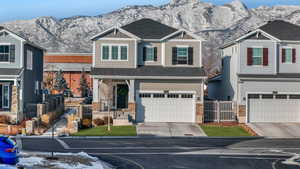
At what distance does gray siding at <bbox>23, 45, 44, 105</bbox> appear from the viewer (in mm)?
44719

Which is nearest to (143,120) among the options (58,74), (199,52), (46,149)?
(199,52)

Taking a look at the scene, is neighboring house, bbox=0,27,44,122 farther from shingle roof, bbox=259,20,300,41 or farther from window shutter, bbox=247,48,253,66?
shingle roof, bbox=259,20,300,41

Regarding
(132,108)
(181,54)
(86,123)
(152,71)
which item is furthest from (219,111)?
(86,123)

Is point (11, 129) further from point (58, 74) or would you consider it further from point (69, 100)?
point (58, 74)

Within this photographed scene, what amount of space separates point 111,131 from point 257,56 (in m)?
14.5

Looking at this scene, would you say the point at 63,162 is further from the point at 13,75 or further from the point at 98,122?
the point at 13,75

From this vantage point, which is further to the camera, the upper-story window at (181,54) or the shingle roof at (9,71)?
the upper-story window at (181,54)

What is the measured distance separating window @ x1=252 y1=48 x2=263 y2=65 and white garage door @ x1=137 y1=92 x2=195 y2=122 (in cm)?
618

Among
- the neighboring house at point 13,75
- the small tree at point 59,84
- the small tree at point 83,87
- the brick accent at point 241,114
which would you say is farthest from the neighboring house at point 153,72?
the small tree at point 83,87

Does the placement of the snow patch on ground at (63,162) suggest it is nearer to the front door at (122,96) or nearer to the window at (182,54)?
the window at (182,54)

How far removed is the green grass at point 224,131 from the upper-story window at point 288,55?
7.83 m

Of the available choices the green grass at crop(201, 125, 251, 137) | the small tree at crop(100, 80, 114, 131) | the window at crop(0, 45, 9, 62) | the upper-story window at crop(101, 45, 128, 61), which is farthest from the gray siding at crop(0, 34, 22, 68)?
the green grass at crop(201, 125, 251, 137)

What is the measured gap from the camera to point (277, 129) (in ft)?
135

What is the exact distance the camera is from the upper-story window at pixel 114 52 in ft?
145
